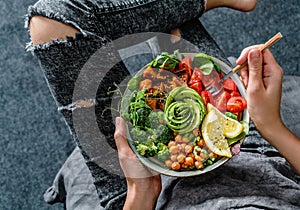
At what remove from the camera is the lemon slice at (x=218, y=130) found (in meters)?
0.82

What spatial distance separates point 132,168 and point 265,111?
275mm

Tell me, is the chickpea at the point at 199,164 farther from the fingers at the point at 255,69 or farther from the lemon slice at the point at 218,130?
the fingers at the point at 255,69

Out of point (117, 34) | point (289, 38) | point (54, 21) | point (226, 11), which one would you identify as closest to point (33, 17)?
point (54, 21)

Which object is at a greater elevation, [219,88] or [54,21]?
[54,21]

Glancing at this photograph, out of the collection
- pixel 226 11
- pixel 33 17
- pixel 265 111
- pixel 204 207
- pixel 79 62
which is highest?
pixel 33 17

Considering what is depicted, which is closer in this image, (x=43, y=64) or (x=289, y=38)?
(x=43, y=64)

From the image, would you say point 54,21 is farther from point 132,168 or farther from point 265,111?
point 265,111

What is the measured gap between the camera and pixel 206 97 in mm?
858

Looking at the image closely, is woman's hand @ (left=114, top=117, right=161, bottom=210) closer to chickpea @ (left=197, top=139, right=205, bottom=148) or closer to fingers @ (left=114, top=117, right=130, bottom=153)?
fingers @ (left=114, top=117, right=130, bottom=153)

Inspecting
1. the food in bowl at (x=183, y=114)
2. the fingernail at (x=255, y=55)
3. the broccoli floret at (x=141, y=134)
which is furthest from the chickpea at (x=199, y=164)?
the fingernail at (x=255, y=55)

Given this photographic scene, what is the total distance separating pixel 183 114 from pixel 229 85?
0.36ft

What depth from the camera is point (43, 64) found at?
91 cm

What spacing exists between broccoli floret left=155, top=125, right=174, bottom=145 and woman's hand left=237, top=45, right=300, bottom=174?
16 centimetres

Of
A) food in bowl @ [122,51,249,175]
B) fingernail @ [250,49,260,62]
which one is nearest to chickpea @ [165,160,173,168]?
food in bowl @ [122,51,249,175]
